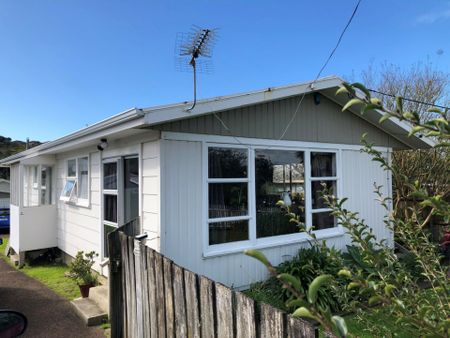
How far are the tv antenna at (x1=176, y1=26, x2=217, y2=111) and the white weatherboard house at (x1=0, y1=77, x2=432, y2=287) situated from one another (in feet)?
1.56

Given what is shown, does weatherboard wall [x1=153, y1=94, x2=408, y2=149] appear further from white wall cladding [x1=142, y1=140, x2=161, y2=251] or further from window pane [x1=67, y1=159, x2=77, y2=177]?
window pane [x1=67, y1=159, x2=77, y2=177]

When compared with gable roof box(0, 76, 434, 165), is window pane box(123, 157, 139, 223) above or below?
below

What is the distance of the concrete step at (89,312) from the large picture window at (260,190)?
6.07ft

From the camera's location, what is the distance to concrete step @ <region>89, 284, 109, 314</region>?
501 cm

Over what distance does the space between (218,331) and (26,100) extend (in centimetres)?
1770

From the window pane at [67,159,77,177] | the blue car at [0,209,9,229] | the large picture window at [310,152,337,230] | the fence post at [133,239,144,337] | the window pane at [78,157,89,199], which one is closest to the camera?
→ the fence post at [133,239,144,337]

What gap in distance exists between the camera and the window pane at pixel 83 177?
748 cm

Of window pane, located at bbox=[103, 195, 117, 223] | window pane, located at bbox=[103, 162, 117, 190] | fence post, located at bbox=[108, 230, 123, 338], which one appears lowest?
fence post, located at bbox=[108, 230, 123, 338]

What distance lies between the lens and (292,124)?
623cm

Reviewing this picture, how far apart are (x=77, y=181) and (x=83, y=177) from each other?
28 cm

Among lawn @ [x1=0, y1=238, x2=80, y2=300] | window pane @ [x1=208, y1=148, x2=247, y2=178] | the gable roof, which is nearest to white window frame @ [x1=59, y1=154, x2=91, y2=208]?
the gable roof

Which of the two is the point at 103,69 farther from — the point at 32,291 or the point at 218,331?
the point at 218,331

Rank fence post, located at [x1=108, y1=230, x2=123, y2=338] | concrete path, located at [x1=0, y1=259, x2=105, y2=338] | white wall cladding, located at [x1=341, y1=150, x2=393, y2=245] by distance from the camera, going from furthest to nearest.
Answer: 1. white wall cladding, located at [x1=341, y1=150, x2=393, y2=245]
2. concrete path, located at [x1=0, y1=259, x2=105, y2=338]
3. fence post, located at [x1=108, y1=230, x2=123, y2=338]

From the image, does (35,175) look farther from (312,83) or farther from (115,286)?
(312,83)
